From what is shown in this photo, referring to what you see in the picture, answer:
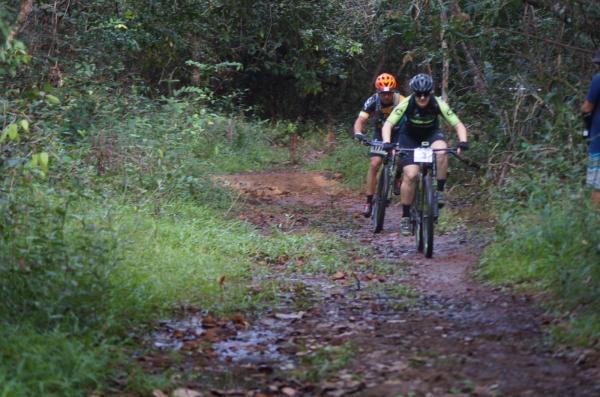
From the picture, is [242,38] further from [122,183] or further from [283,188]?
[122,183]

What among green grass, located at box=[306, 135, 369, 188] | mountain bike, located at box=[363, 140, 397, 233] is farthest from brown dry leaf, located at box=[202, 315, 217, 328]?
green grass, located at box=[306, 135, 369, 188]

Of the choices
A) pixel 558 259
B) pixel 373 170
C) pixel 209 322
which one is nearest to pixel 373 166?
pixel 373 170

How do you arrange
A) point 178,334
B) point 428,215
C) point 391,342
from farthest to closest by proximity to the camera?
1. point 428,215
2. point 178,334
3. point 391,342

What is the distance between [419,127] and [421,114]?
158mm

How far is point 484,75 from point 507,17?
1293 mm

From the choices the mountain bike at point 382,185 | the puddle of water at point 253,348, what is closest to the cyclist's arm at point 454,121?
the mountain bike at point 382,185

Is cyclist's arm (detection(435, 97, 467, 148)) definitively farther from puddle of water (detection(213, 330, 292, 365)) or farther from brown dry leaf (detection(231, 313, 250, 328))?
puddle of water (detection(213, 330, 292, 365))

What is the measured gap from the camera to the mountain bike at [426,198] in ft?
28.5

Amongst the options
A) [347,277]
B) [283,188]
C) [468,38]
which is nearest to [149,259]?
[347,277]

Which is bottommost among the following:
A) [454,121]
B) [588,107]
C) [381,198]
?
[381,198]

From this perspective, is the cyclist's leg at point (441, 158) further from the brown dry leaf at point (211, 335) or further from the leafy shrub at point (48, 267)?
the leafy shrub at point (48, 267)

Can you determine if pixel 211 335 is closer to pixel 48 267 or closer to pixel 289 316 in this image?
pixel 289 316

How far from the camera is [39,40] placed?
12305 millimetres

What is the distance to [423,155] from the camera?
881cm
